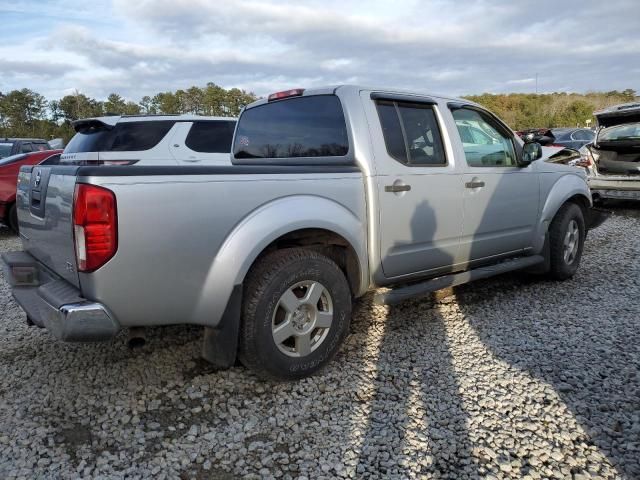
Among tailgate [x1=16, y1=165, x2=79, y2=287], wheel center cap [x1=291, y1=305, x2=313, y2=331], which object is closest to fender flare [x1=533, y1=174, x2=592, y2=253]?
wheel center cap [x1=291, y1=305, x2=313, y2=331]

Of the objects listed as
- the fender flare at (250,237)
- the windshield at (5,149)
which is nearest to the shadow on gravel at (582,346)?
the fender flare at (250,237)

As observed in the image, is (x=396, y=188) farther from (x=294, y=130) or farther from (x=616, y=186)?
(x=616, y=186)

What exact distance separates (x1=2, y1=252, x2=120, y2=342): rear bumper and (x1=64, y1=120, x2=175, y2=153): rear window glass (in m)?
4.04

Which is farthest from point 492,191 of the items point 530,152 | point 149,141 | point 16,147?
point 16,147

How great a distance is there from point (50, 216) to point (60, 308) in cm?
63

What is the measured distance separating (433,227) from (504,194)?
100cm

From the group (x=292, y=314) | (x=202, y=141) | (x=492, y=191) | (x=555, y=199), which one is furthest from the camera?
(x=202, y=141)

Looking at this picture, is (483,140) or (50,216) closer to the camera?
(50,216)

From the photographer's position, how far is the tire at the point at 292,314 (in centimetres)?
283

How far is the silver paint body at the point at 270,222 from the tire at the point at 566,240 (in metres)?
0.71

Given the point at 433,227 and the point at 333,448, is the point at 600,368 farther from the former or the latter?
the point at 333,448

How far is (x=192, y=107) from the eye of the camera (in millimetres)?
43750

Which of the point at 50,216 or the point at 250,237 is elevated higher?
the point at 50,216

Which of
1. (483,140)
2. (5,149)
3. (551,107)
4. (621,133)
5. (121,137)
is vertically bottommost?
(483,140)
